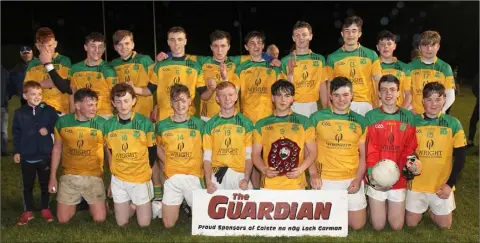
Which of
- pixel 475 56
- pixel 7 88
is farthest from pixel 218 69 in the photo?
pixel 475 56

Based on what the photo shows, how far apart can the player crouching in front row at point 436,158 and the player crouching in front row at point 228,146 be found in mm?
2028

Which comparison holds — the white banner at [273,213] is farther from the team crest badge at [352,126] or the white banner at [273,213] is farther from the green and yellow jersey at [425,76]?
the green and yellow jersey at [425,76]

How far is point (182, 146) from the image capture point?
617 centimetres

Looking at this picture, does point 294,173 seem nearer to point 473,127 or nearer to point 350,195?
point 350,195

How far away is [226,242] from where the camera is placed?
222 inches

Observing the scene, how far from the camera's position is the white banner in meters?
5.77

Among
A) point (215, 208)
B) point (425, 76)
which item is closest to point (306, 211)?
point (215, 208)

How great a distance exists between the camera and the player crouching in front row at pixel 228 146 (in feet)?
20.0

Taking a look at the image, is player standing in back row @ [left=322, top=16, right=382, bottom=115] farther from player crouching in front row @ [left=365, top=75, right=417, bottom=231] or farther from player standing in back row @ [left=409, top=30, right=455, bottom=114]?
A: player crouching in front row @ [left=365, top=75, right=417, bottom=231]

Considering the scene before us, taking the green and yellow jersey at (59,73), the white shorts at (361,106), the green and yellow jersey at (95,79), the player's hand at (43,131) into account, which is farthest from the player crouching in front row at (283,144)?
the green and yellow jersey at (59,73)

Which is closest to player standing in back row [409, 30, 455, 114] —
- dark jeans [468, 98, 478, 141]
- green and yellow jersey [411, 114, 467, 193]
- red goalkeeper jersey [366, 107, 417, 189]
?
green and yellow jersey [411, 114, 467, 193]

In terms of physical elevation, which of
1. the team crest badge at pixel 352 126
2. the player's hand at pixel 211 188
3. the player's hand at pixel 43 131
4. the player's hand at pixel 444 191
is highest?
the team crest badge at pixel 352 126

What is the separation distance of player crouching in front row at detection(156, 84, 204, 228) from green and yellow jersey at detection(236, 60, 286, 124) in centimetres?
115

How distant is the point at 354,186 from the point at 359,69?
1.80 metres
